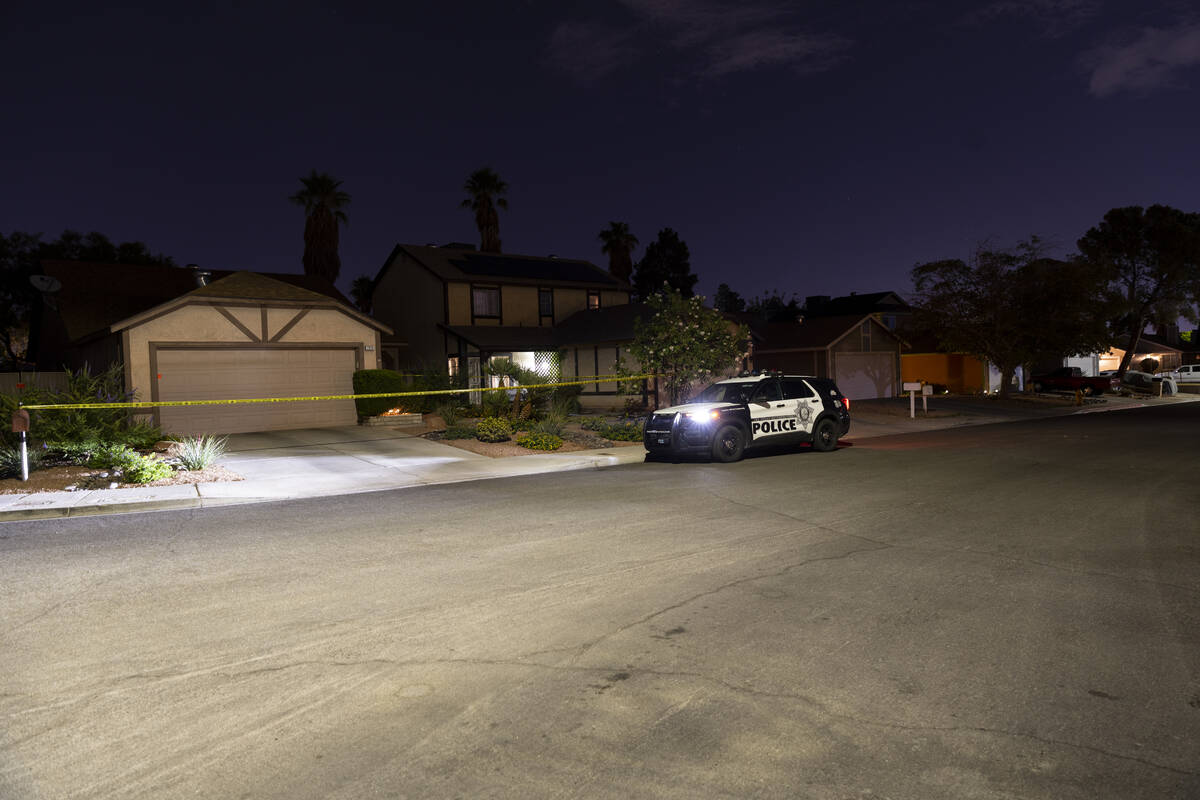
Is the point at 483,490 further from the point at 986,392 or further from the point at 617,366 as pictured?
the point at 986,392

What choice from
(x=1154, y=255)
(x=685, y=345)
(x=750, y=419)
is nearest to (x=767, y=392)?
(x=750, y=419)

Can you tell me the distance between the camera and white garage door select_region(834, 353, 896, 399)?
38500 mm

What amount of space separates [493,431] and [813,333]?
24335 mm

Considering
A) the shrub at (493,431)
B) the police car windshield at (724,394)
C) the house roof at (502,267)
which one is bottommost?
the shrub at (493,431)

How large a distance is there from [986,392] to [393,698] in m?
42.8

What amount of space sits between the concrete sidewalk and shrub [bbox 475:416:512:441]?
97cm

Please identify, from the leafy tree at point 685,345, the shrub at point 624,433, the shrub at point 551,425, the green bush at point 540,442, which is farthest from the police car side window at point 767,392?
the leafy tree at point 685,345

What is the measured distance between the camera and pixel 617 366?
25703 millimetres

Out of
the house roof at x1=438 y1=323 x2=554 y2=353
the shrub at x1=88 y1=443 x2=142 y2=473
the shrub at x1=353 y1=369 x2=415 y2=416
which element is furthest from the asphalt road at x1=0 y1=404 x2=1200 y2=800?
the house roof at x1=438 y1=323 x2=554 y2=353

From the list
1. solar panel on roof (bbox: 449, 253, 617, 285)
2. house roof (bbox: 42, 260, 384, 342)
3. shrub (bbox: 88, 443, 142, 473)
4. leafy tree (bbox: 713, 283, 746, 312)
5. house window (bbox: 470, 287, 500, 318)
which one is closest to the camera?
shrub (bbox: 88, 443, 142, 473)

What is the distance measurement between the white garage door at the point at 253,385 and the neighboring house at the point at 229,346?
0.03 meters

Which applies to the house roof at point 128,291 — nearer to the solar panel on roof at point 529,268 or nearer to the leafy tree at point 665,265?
the solar panel on roof at point 529,268

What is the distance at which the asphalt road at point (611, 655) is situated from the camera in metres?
3.64

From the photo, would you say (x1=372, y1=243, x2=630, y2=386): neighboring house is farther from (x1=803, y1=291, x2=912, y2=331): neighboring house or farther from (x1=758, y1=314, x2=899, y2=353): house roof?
(x1=803, y1=291, x2=912, y2=331): neighboring house
